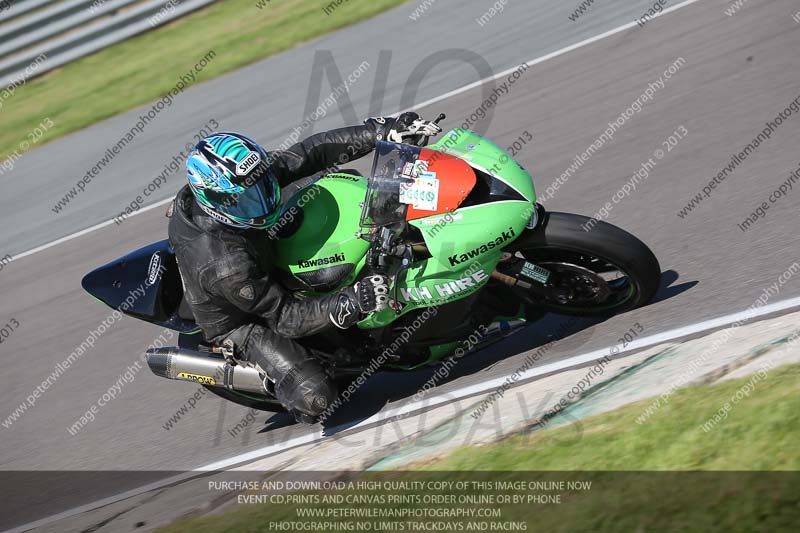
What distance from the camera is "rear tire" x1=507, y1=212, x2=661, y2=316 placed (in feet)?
15.2

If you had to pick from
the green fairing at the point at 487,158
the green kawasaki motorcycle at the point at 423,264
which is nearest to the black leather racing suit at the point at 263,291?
the green kawasaki motorcycle at the point at 423,264

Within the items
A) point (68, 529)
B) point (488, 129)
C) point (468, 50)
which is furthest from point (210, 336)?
point (468, 50)

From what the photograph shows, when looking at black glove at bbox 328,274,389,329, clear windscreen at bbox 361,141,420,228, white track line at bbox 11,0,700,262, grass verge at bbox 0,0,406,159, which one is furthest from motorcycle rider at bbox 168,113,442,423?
grass verge at bbox 0,0,406,159

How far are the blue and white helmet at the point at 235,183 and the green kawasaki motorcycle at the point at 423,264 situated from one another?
0.33 m

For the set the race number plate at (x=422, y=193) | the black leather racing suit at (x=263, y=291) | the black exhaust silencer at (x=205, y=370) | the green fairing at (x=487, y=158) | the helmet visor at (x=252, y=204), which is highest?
the green fairing at (x=487, y=158)

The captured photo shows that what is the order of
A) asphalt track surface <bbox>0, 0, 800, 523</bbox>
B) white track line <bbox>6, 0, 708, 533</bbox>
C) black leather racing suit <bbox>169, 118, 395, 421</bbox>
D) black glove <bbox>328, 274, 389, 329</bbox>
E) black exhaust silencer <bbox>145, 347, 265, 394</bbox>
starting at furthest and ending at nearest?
asphalt track surface <bbox>0, 0, 800, 523</bbox>, black exhaust silencer <bbox>145, 347, 265, 394</bbox>, white track line <bbox>6, 0, 708, 533</bbox>, black leather racing suit <bbox>169, 118, 395, 421</bbox>, black glove <bbox>328, 274, 389, 329</bbox>

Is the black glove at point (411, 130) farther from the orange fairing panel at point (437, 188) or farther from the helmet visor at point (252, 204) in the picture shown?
the helmet visor at point (252, 204)

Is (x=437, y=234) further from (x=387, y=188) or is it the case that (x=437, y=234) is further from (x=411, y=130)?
(x=411, y=130)

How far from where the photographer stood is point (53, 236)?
9.41 meters

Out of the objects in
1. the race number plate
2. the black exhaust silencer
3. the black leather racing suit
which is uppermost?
the race number plate

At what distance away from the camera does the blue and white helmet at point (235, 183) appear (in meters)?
4.53

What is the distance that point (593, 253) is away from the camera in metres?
4.63

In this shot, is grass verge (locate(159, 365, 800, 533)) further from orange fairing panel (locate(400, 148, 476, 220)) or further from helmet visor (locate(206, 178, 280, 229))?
helmet visor (locate(206, 178, 280, 229))

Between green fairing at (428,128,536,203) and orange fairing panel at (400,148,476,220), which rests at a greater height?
green fairing at (428,128,536,203)
